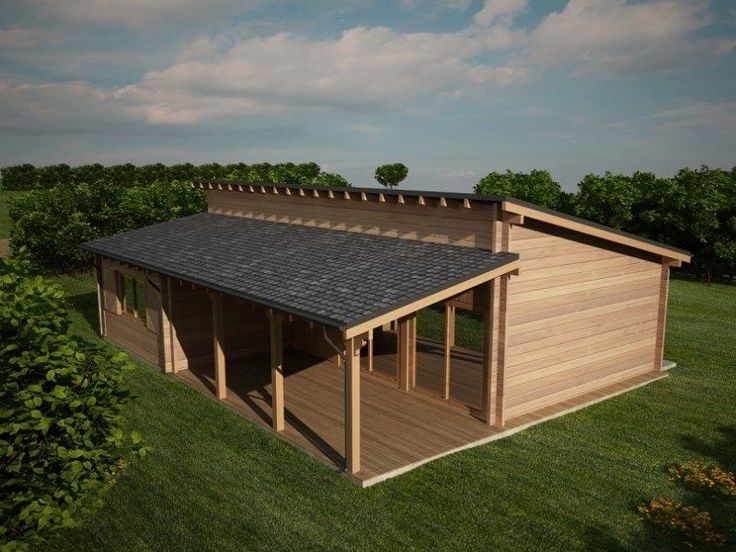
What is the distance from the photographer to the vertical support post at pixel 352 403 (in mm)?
10031

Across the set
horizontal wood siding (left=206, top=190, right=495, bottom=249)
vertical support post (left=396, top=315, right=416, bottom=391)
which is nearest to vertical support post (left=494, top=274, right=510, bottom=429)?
horizontal wood siding (left=206, top=190, right=495, bottom=249)

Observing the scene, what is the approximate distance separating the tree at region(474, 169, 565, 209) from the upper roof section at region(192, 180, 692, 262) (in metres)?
17.1

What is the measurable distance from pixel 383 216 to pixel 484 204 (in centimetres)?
308

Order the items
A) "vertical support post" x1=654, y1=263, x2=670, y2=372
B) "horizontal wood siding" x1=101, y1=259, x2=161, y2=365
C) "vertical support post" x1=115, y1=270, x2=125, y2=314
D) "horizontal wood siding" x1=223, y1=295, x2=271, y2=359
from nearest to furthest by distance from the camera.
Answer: "vertical support post" x1=654, y1=263, x2=670, y2=372 → "horizontal wood siding" x1=101, y1=259, x2=161, y2=365 → "horizontal wood siding" x1=223, y1=295, x2=271, y2=359 → "vertical support post" x1=115, y1=270, x2=125, y2=314

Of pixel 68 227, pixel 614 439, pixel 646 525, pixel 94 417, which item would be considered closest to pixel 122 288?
pixel 68 227

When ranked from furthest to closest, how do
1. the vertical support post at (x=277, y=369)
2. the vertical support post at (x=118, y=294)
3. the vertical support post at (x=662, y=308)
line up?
the vertical support post at (x=118, y=294)
the vertical support post at (x=662, y=308)
the vertical support post at (x=277, y=369)

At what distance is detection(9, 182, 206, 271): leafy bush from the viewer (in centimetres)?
2823

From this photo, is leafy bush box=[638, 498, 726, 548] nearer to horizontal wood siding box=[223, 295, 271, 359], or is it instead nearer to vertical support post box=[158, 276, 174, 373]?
horizontal wood siding box=[223, 295, 271, 359]

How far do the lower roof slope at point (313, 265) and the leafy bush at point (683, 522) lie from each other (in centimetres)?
449

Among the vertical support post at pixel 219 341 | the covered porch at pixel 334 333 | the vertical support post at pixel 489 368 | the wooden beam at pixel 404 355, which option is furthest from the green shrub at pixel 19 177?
the vertical support post at pixel 489 368

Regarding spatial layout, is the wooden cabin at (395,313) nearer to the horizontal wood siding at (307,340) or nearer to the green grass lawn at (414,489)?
the horizontal wood siding at (307,340)

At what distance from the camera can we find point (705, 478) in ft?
34.1

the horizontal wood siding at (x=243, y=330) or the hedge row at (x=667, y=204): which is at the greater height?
the hedge row at (x=667, y=204)

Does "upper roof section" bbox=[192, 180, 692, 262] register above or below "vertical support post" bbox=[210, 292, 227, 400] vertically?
above
